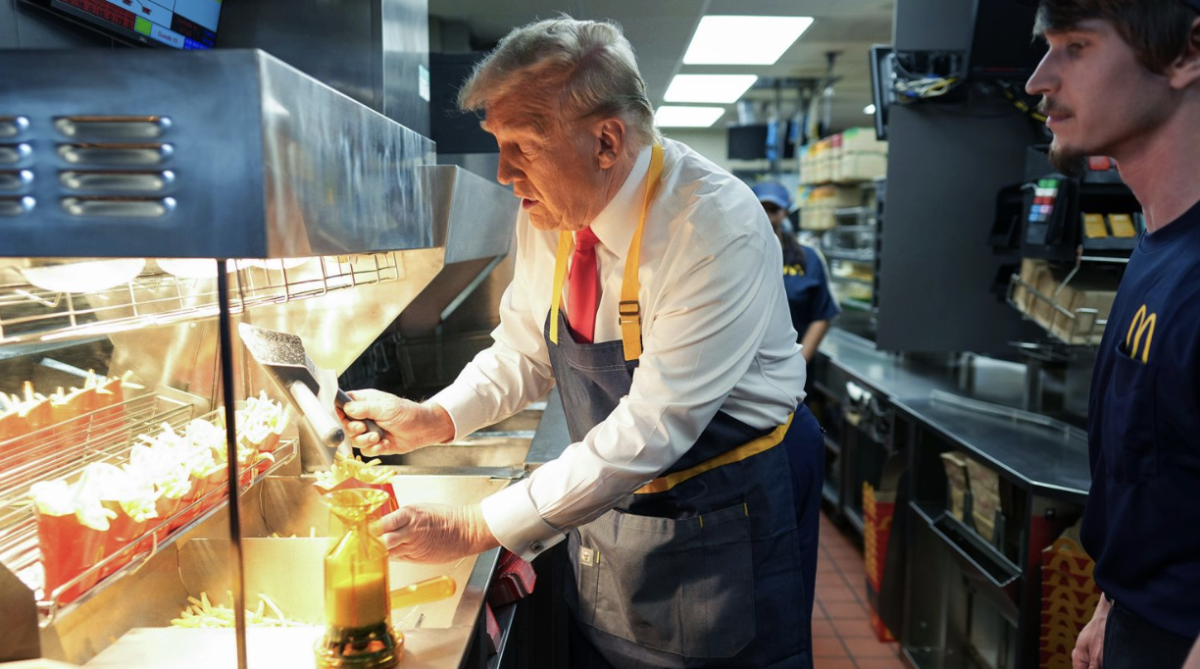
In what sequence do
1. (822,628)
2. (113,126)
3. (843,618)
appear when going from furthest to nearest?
(843,618) → (822,628) → (113,126)

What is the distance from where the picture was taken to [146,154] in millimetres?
733

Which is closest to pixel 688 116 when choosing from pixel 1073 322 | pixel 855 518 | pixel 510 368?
pixel 855 518

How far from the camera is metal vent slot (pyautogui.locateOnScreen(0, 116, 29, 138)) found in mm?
734

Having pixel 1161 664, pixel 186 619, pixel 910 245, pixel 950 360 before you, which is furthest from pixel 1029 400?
pixel 186 619

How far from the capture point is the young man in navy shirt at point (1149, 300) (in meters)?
1.14

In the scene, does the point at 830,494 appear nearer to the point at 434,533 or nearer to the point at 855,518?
the point at 855,518

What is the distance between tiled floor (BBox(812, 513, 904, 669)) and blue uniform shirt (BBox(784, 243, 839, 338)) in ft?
4.28

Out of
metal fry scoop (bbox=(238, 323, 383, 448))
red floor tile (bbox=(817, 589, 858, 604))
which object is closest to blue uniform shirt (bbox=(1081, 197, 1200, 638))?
metal fry scoop (bbox=(238, 323, 383, 448))

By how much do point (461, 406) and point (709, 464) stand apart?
506 millimetres

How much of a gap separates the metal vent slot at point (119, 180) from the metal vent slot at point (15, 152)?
0.04 meters

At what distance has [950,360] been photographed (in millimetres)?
4562

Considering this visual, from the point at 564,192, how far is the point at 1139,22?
850 mm

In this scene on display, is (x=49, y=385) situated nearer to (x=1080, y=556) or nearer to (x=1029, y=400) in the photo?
(x=1080, y=556)

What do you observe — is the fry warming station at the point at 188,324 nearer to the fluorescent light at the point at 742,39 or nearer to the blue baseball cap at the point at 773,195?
the blue baseball cap at the point at 773,195
